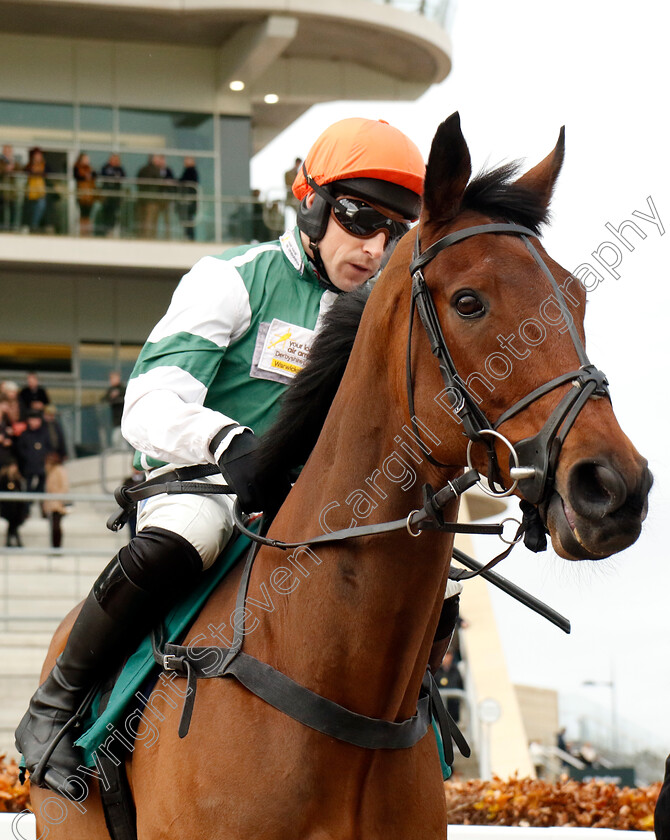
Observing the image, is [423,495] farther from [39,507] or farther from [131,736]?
[39,507]

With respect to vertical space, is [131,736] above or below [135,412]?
below

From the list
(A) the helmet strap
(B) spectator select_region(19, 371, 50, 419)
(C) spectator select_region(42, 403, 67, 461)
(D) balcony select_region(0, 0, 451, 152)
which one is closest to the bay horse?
(A) the helmet strap

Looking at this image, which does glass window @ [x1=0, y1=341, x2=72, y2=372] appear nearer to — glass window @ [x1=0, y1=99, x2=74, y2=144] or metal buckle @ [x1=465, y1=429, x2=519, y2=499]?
glass window @ [x1=0, y1=99, x2=74, y2=144]

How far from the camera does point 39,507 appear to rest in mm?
13141

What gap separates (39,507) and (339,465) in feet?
37.6

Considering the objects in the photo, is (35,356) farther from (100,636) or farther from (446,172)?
(446,172)

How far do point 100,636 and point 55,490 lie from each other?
9.41 m

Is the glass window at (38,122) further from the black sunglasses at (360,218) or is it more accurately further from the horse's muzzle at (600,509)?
the horse's muzzle at (600,509)

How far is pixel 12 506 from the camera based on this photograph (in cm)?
1146

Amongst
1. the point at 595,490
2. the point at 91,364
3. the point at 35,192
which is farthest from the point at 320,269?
the point at 91,364

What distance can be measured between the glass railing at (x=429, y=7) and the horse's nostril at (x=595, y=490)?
18.2 metres

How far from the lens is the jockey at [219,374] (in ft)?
8.86

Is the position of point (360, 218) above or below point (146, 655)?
above

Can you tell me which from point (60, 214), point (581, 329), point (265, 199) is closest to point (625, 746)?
point (581, 329)
